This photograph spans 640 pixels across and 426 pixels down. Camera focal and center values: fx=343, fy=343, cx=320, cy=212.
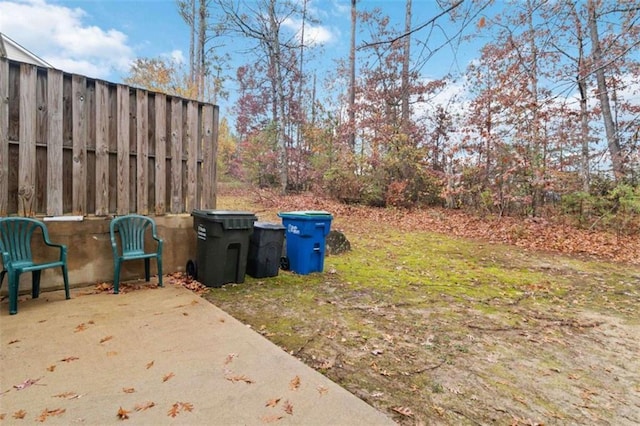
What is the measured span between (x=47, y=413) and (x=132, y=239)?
252 centimetres

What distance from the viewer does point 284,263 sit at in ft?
16.4

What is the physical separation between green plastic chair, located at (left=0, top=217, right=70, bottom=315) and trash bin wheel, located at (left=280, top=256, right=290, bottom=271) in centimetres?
251

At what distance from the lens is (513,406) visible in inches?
79.0

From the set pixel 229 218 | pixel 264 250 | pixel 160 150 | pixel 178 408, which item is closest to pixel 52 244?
pixel 160 150

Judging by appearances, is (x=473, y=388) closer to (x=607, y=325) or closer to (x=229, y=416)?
(x=229, y=416)

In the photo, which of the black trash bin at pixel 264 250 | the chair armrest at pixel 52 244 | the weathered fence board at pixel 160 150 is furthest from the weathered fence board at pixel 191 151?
the chair armrest at pixel 52 244

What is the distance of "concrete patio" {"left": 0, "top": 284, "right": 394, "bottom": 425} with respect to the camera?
1.78 meters

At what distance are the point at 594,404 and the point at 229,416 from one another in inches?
84.6

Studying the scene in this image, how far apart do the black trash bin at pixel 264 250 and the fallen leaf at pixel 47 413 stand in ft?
9.04

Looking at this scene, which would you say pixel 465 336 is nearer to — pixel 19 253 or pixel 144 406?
pixel 144 406

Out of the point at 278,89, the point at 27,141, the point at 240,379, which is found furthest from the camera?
the point at 278,89

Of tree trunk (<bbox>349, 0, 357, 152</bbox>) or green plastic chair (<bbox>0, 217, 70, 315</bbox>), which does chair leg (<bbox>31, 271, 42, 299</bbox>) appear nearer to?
green plastic chair (<bbox>0, 217, 70, 315</bbox>)

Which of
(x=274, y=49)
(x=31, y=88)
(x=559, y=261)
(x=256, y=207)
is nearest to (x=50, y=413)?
(x=31, y=88)

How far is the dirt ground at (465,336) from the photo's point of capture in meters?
2.04
